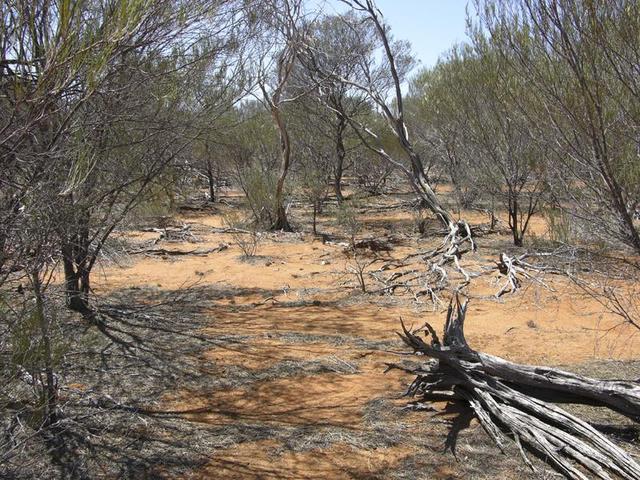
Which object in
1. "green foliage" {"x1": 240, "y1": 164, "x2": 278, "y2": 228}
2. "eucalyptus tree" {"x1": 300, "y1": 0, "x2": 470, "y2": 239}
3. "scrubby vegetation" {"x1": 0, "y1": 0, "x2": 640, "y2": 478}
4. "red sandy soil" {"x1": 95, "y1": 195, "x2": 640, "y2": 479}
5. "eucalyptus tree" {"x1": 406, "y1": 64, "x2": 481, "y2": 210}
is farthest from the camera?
"eucalyptus tree" {"x1": 406, "y1": 64, "x2": 481, "y2": 210}

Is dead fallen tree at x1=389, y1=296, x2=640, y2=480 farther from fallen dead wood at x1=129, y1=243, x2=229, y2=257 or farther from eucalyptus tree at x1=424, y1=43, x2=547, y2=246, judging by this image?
fallen dead wood at x1=129, y1=243, x2=229, y2=257

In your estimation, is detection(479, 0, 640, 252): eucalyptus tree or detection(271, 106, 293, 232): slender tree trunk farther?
detection(271, 106, 293, 232): slender tree trunk

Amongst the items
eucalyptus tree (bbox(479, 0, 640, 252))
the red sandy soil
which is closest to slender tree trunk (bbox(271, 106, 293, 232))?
the red sandy soil

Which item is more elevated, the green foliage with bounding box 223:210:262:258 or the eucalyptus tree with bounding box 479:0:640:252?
the eucalyptus tree with bounding box 479:0:640:252

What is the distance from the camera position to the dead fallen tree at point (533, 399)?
3.57 meters

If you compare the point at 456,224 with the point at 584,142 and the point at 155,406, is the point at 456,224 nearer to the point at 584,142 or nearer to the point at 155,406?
the point at 584,142

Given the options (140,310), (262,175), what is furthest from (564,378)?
(262,175)

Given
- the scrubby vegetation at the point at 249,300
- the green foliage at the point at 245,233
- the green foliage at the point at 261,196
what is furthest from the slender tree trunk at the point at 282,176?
the scrubby vegetation at the point at 249,300

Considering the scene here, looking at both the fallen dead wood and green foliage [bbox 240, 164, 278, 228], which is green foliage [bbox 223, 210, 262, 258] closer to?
green foliage [bbox 240, 164, 278, 228]

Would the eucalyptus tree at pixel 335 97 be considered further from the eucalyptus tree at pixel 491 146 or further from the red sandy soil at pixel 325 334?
the red sandy soil at pixel 325 334

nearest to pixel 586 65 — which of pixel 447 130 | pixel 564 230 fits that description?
pixel 564 230

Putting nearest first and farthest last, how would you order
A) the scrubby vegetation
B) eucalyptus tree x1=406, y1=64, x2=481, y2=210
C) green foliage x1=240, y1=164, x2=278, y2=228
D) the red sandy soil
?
1. the scrubby vegetation
2. the red sandy soil
3. green foliage x1=240, y1=164, x2=278, y2=228
4. eucalyptus tree x1=406, y1=64, x2=481, y2=210

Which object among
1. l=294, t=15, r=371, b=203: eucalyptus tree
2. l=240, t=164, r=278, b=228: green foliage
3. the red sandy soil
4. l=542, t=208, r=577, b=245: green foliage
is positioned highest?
l=294, t=15, r=371, b=203: eucalyptus tree

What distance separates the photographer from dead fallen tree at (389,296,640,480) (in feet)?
11.7
